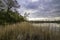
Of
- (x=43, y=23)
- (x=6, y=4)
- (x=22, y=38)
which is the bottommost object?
(x=22, y=38)

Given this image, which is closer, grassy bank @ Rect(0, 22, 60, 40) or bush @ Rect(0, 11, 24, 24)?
grassy bank @ Rect(0, 22, 60, 40)

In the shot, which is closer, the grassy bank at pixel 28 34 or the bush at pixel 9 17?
the grassy bank at pixel 28 34

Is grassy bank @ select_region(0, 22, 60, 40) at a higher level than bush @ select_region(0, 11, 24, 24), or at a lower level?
lower

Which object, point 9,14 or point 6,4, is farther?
point 6,4

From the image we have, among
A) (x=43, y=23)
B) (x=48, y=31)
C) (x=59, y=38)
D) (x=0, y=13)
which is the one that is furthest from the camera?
(x=0, y=13)

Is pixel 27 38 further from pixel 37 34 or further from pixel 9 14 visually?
pixel 9 14

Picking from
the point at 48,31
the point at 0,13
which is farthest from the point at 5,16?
the point at 48,31

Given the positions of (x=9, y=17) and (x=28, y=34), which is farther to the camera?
(x=9, y=17)

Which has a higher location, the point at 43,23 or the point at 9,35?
the point at 43,23

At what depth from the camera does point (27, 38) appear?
26.9 feet

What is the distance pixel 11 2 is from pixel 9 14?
74.6 inches

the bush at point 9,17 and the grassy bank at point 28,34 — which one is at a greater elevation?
the bush at point 9,17

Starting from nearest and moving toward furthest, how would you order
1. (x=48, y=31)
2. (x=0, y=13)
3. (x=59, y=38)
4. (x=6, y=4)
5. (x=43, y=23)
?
(x=59, y=38) → (x=48, y=31) → (x=43, y=23) → (x=0, y=13) → (x=6, y=4)

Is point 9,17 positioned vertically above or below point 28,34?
above
